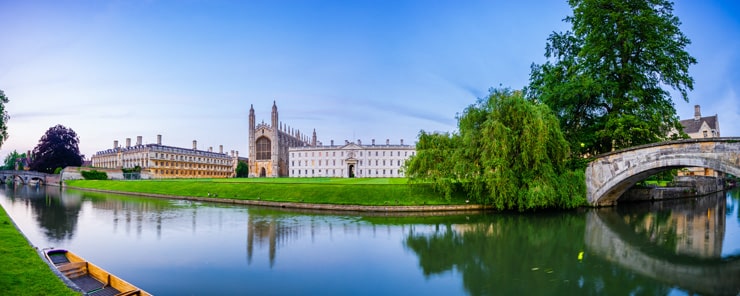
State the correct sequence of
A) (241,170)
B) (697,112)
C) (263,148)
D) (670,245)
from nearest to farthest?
1. (670,245)
2. (697,112)
3. (263,148)
4. (241,170)

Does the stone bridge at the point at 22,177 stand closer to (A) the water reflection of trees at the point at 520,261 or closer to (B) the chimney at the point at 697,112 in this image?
(A) the water reflection of trees at the point at 520,261

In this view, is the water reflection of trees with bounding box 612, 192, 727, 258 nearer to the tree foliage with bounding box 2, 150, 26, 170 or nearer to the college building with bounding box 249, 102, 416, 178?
the college building with bounding box 249, 102, 416, 178

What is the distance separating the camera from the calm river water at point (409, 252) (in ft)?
30.4

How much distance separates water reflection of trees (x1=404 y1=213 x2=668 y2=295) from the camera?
358 inches

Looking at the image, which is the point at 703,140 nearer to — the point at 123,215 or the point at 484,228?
the point at 484,228

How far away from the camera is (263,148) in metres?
88.6

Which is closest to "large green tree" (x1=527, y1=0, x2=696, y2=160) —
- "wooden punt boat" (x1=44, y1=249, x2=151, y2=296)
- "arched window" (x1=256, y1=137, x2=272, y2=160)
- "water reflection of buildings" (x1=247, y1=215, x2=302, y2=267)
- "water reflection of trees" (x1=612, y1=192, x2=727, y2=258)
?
"water reflection of trees" (x1=612, y1=192, x2=727, y2=258)

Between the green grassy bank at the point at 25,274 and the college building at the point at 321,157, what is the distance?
237ft

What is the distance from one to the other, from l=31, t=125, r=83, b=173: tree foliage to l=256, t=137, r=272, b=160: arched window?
106ft

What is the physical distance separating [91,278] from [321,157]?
75.9m

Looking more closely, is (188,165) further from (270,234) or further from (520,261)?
(520,261)

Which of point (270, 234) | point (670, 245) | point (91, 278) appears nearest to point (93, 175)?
point (270, 234)

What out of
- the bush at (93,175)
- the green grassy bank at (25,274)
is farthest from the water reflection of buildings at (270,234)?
the bush at (93,175)

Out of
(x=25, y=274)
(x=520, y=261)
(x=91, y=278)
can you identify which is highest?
(x=25, y=274)
